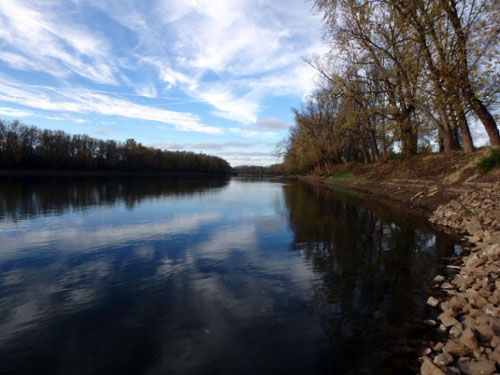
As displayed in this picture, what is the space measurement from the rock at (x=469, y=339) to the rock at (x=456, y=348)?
0.15 ft

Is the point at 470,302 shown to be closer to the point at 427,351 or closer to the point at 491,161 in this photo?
the point at 427,351

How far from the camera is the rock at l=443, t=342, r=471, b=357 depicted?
3.60 metres

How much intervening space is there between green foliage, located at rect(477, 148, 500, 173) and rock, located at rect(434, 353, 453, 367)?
52.4 ft

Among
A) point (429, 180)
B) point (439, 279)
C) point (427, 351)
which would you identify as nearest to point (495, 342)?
point (427, 351)

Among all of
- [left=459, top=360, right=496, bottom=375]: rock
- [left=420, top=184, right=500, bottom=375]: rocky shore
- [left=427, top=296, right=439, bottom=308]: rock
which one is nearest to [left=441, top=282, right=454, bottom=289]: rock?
[left=420, top=184, right=500, bottom=375]: rocky shore

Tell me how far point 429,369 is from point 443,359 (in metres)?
0.29

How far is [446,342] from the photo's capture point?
159 inches

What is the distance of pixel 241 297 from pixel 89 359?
2.80 metres

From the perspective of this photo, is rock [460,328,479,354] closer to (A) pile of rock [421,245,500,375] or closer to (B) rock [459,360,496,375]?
(A) pile of rock [421,245,500,375]

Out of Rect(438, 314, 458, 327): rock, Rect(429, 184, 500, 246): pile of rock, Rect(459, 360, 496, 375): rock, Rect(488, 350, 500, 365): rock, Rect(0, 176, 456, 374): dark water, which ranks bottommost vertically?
Rect(0, 176, 456, 374): dark water

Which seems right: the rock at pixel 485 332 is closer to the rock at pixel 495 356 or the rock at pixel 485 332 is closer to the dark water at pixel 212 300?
the rock at pixel 495 356

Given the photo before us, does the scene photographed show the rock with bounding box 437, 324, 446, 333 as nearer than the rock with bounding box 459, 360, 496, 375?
No

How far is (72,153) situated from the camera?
9306 centimetres

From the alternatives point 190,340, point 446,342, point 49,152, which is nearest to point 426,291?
point 446,342
